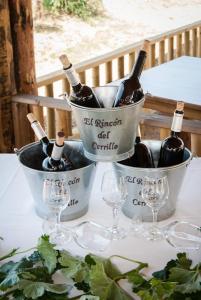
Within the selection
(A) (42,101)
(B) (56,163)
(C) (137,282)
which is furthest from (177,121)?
(A) (42,101)

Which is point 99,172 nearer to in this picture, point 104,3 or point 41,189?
point 41,189

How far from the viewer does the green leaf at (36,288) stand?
956mm

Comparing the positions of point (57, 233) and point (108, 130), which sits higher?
point (108, 130)

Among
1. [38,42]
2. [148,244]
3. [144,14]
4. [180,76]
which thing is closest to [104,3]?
[144,14]

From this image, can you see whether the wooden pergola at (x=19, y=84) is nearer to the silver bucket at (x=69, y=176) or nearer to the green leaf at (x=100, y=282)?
the silver bucket at (x=69, y=176)

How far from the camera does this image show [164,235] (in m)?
1.25

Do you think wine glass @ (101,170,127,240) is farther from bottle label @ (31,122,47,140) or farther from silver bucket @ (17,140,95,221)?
bottle label @ (31,122,47,140)

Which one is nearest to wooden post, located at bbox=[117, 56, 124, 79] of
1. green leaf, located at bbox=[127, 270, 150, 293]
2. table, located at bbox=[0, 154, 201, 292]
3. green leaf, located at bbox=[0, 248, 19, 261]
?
table, located at bbox=[0, 154, 201, 292]

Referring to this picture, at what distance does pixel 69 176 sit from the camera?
1.26 meters

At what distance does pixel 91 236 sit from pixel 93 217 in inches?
4.3

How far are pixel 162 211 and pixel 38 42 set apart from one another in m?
5.49

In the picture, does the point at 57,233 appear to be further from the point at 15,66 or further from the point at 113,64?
the point at 113,64

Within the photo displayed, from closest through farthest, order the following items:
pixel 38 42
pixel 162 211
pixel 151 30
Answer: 1. pixel 162 211
2. pixel 38 42
3. pixel 151 30

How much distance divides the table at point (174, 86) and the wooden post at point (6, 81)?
32.7 inches
